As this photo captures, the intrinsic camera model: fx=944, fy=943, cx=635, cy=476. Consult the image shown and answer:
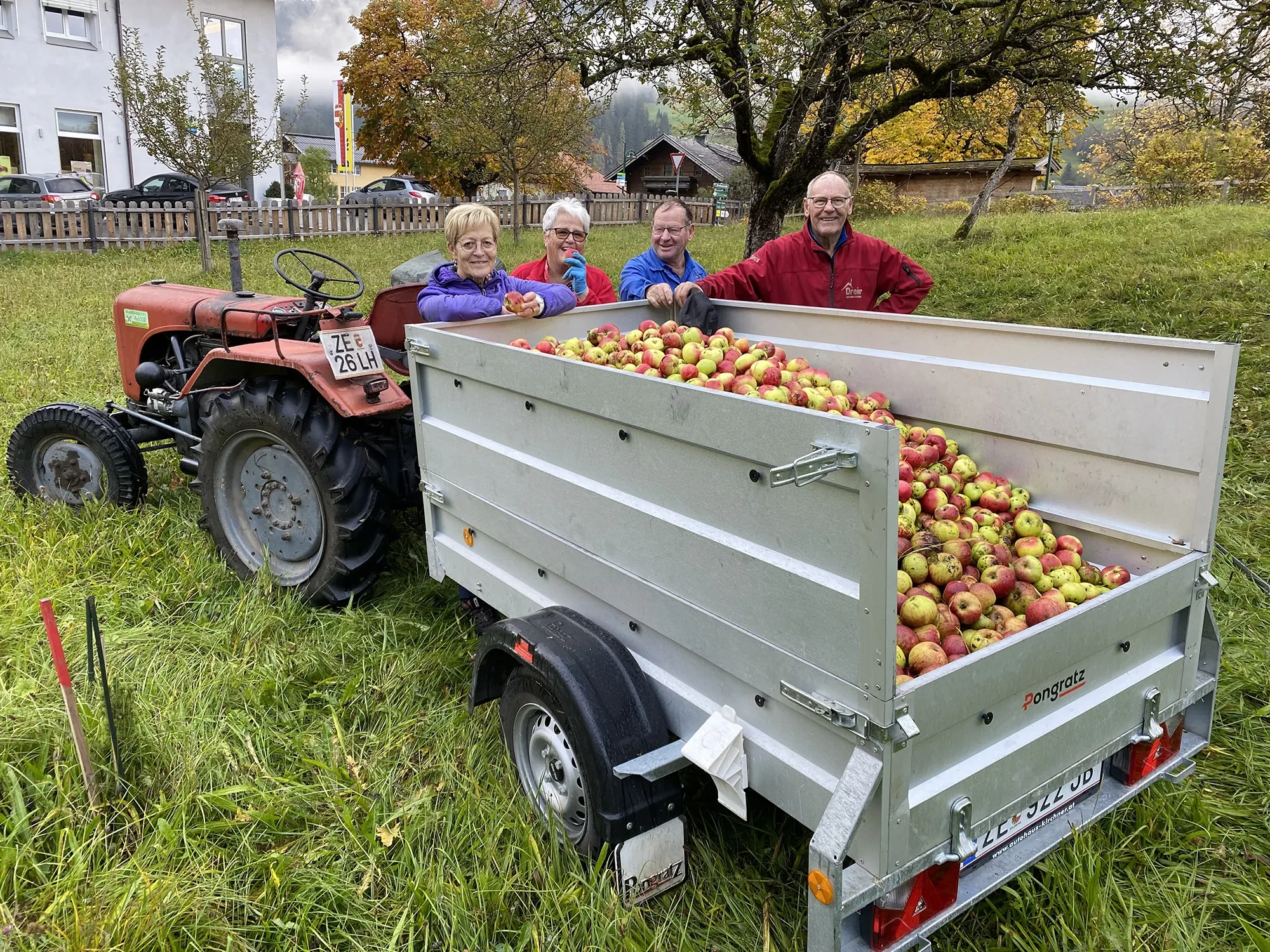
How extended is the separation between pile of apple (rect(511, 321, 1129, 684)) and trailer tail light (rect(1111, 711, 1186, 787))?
1.28 ft

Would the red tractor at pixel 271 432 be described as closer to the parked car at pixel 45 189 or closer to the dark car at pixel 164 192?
the parked car at pixel 45 189

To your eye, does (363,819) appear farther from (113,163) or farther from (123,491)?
(113,163)

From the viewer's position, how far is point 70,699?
8.25ft

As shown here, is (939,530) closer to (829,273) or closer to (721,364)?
(721,364)

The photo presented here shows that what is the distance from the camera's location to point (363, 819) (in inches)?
107

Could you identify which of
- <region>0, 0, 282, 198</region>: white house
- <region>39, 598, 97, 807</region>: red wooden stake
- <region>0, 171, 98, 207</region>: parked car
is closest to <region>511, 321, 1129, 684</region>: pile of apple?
<region>39, 598, 97, 807</region>: red wooden stake

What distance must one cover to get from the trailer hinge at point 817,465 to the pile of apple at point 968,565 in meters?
0.50

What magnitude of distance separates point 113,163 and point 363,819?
30221 mm

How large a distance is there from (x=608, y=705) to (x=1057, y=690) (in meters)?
1.05

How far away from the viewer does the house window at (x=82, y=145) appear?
2639 cm

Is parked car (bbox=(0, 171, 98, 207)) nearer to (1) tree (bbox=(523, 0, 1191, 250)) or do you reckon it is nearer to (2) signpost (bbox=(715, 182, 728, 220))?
(1) tree (bbox=(523, 0, 1191, 250))

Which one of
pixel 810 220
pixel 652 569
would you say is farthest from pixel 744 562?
pixel 810 220

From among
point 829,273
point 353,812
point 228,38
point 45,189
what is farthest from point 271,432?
point 228,38

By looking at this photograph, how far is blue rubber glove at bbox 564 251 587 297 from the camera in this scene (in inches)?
193
